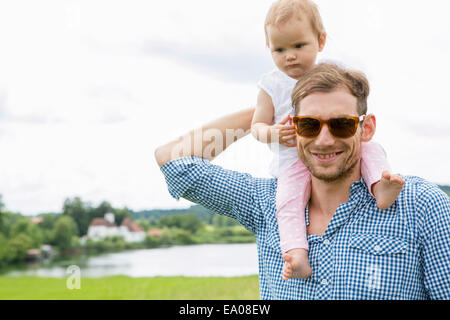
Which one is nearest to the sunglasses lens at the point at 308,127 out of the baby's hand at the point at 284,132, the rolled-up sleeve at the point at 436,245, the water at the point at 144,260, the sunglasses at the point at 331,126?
the sunglasses at the point at 331,126

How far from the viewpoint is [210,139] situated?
325cm

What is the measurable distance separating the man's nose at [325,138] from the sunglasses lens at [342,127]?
0.09ft

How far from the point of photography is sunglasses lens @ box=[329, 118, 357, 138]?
8.45ft

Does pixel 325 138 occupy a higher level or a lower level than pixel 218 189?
higher

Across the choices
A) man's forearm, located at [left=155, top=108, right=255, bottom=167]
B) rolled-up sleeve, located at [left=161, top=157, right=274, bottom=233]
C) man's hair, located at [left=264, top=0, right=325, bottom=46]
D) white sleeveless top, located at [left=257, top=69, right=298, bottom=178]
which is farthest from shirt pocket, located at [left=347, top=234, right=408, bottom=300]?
man's hair, located at [left=264, top=0, right=325, bottom=46]

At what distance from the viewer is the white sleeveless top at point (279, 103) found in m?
3.13

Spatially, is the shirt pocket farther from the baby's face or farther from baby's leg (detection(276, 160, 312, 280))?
the baby's face

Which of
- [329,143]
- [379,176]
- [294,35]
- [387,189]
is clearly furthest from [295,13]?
[387,189]

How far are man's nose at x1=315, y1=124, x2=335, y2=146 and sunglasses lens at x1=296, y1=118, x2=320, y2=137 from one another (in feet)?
0.09

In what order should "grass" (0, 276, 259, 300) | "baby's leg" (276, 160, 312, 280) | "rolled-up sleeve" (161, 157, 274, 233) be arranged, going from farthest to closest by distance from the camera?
1. "grass" (0, 276, 259, 300)
2. "rolled-up sleeve" (161, 157, 274, 233)
3. "baby's leg" (276, 160, 312, 280)

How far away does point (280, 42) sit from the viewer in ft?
10.4

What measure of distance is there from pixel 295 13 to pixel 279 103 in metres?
0.62

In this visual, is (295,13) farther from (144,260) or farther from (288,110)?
(144,260)
